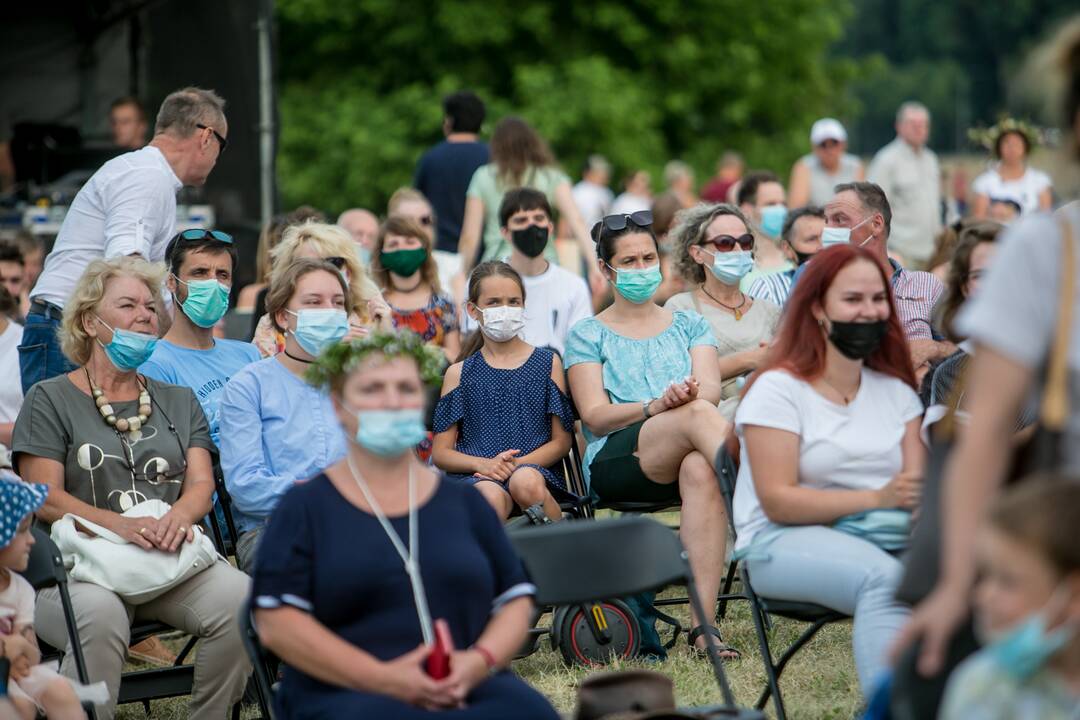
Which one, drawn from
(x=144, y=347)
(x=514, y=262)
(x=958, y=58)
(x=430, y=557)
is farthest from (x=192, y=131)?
(x=958, y=58)

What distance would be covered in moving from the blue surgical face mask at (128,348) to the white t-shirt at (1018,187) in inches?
306

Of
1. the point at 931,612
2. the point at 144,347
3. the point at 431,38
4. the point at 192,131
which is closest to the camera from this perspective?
the point at 931,612

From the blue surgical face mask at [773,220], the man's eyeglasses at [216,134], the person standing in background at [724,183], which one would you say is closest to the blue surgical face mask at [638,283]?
the man's eyeglasses at [216,134]

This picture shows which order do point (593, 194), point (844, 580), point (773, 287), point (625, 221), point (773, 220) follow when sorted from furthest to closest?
point (593, 194), point (773, 220), point (773, 287), point (625, 221), point (844, 580)

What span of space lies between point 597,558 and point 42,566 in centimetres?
157

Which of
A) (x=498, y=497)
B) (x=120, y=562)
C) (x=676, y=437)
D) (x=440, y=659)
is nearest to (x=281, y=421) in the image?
(x=120, y=562)

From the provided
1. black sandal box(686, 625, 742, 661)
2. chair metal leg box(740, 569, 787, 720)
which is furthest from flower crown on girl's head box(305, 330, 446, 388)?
black sandal box(686, 625, 742, 661)

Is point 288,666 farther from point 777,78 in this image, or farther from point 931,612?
point 777,78

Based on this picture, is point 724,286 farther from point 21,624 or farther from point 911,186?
point 911,186

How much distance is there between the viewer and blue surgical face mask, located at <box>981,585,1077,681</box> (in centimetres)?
264

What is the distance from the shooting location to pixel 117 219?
20.1ft

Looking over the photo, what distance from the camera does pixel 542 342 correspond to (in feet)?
25.0

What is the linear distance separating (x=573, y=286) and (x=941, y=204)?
5.51 metres

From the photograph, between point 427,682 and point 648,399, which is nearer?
point 427,682
